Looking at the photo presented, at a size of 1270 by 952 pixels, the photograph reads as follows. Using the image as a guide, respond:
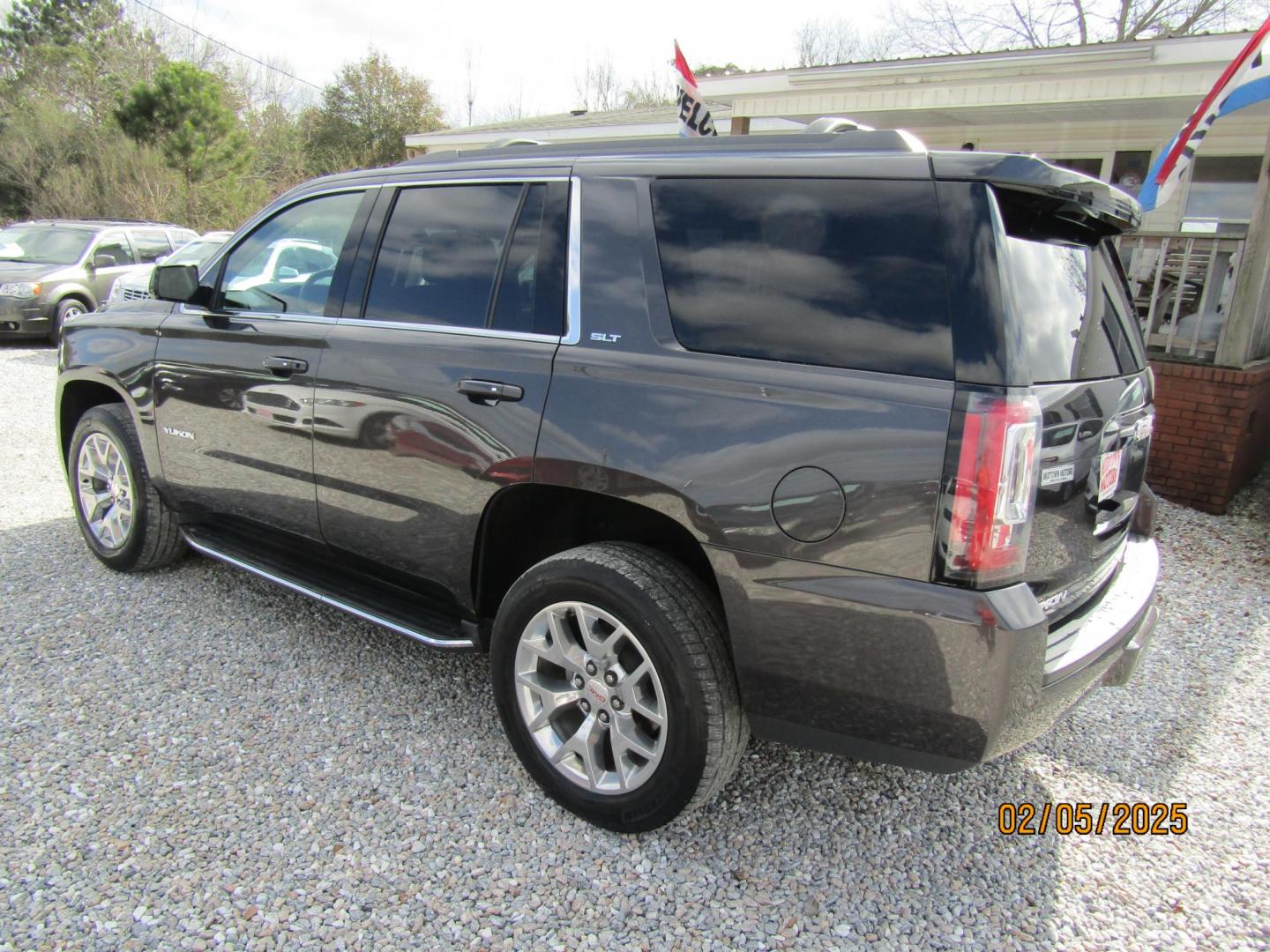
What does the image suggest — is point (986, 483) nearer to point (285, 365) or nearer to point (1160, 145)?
point (285, 365)

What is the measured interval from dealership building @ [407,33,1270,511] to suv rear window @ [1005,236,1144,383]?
216 centimetres

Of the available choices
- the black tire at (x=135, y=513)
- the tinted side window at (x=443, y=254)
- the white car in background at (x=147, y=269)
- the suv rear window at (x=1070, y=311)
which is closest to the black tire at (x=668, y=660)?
the tinted side window at (x=443, y=254)

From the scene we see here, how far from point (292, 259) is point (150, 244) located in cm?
1135

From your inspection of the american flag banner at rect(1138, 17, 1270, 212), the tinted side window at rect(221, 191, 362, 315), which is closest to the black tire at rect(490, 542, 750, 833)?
the tinted side window at rect(221, 191, 362, 315)

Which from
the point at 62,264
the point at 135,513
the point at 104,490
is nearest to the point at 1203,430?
the point at 135,513

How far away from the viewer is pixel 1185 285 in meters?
5.95

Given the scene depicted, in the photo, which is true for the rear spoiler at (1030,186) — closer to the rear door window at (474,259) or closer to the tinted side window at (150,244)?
the rear door window at (474,259)

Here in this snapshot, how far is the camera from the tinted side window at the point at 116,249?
39.1 ft

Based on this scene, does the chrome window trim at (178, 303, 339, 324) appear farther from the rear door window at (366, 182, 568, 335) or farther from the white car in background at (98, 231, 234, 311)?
the white car in background at (98, 231, 234, 311)

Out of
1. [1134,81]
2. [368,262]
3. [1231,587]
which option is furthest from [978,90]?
[368,262]

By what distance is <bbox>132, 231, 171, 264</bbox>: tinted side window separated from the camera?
1248 centimetres

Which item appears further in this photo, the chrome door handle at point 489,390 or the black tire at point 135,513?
the black tire at point 135,513
